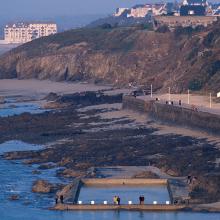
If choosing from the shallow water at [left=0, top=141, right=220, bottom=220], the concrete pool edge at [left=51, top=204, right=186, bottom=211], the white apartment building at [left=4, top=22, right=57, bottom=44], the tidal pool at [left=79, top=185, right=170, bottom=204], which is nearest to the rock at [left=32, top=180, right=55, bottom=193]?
the shallow water at [left=0, top=141, right=220, bottom=220]

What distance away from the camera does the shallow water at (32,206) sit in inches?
1046

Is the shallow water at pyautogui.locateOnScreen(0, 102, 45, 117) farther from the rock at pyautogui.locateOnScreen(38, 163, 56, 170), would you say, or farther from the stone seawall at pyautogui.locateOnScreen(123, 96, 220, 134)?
the rock at pyautogui.locateOnScreen(38, 163, 56, 170)

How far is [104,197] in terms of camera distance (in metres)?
28.6

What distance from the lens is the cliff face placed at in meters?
58.1

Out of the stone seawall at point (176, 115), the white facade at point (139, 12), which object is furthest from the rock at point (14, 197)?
the white facade at point (139, 12)

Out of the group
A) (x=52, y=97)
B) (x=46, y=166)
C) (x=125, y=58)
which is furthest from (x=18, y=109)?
(x=46, y=166)

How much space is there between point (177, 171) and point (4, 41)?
11734 centimetres

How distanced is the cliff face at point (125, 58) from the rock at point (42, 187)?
2215cm

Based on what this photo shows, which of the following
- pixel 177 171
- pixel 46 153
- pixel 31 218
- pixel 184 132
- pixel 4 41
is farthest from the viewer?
pixel 4 41

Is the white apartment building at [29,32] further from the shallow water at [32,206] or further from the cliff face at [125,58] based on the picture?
the shallow water at [32,206]

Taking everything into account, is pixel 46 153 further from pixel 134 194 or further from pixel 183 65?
pixel 183 65

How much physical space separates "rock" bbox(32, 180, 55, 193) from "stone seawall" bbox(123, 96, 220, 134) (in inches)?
392

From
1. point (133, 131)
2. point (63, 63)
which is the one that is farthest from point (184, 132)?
point (63, 63)

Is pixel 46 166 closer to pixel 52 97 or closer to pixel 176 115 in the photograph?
pixel 176 115
